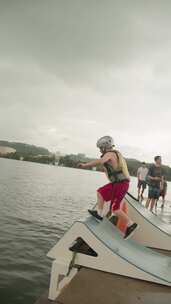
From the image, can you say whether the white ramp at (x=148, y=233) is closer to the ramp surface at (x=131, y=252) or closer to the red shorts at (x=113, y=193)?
the red shorts at (x=113, y=193)

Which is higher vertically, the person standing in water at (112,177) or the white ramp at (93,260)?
the person standing in water at (112,177)

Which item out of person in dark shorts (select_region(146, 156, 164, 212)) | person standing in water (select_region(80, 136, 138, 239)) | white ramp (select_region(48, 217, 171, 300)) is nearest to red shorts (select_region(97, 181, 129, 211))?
person standing in water (select_region(80, 136, 138, 239))

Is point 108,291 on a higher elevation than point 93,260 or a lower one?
lower

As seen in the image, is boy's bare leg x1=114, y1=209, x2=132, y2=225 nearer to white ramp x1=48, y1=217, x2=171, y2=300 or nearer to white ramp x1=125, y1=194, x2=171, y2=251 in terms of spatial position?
white ramp x1=48, y1=217, x2=171, y2=300

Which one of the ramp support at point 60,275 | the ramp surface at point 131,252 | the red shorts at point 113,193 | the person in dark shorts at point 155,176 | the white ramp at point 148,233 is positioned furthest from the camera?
the person in dark shorts at point 155,176

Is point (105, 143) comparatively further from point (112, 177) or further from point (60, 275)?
point (60, 275)

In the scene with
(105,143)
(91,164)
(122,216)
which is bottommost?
(122,216)

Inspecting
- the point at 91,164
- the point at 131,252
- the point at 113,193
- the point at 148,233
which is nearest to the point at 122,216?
the point at 113,193

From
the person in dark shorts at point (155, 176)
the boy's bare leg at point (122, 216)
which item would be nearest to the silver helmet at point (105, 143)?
the boy's bare leg at point (122, 216)

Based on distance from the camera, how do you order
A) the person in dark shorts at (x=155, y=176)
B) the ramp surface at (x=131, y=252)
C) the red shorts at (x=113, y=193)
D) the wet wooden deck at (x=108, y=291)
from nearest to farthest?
the wet wooden deck at (x=108, y=291) → the ramp surface at (x=131, y=252) → the red shorts at (x=113, y=193) → the person in dark shorts at (x=155, y=176)

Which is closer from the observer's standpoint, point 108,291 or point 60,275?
point 108,291

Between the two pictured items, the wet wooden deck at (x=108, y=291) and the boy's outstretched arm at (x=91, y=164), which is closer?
the wet wooden deck at (x=108, y=291)

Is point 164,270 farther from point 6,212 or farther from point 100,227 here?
point 6,212

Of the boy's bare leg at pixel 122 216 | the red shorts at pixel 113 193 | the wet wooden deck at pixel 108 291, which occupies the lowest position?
the wet wooden deck at pixel 108 291
